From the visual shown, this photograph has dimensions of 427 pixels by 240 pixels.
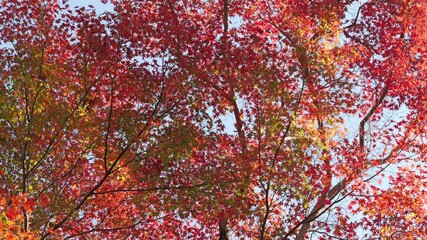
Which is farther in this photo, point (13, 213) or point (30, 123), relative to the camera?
point (30, 123)

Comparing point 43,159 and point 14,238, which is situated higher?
point 43,159

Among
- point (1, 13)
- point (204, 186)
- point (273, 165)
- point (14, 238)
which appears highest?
point (1, 13)

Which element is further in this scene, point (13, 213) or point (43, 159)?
point (43, 159)

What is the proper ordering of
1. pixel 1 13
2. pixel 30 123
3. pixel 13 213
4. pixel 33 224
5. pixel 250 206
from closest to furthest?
pixel 13 213, pixel 33 224, pixel 30 123, pixel 250 206, pixel 1 13

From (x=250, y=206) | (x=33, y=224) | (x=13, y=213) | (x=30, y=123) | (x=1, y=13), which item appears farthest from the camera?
(x=1, y=13)

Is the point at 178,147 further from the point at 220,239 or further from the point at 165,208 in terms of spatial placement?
the point at 220,239

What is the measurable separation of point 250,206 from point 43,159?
5217 mm

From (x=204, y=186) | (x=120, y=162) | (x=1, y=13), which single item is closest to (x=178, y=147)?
(x=204, y=186)

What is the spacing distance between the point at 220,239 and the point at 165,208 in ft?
10.5

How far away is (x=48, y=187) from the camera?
12.5m

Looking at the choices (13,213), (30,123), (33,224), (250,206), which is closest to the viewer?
(13,213)

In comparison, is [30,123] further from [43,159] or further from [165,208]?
[165,208]

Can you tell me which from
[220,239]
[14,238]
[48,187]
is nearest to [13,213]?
[14,238]

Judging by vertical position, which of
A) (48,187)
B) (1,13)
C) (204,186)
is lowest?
(48,187)
